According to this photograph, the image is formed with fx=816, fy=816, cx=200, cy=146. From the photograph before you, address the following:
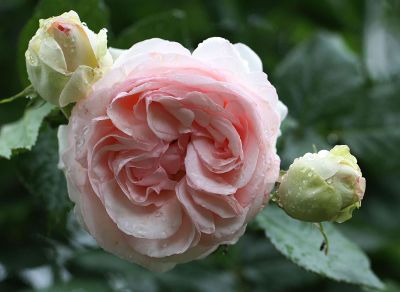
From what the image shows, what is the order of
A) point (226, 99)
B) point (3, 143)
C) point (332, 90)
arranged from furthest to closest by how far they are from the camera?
point (332, 90) → point (3, 143) → point (226, 99)

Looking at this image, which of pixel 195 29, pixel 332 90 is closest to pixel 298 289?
pixel 332 90

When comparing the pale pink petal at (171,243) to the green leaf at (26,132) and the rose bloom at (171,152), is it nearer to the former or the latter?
the rose bloom at (171,152)

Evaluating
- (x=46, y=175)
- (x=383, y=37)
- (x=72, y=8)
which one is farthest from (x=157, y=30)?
(x=383, y=37)

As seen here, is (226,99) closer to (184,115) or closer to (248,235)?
(184,115)

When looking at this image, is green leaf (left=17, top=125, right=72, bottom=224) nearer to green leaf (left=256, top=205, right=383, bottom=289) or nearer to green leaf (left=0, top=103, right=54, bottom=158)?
green leaf (left=0, top=103, right=54, bottom=158)

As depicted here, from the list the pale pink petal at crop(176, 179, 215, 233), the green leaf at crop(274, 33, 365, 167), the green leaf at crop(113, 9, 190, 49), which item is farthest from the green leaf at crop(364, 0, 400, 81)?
the pale pink petal at crop(176, 179, 215, 233)

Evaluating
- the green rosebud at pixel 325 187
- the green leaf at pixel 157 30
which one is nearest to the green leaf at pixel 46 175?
the green leaf at pixel 157 30
